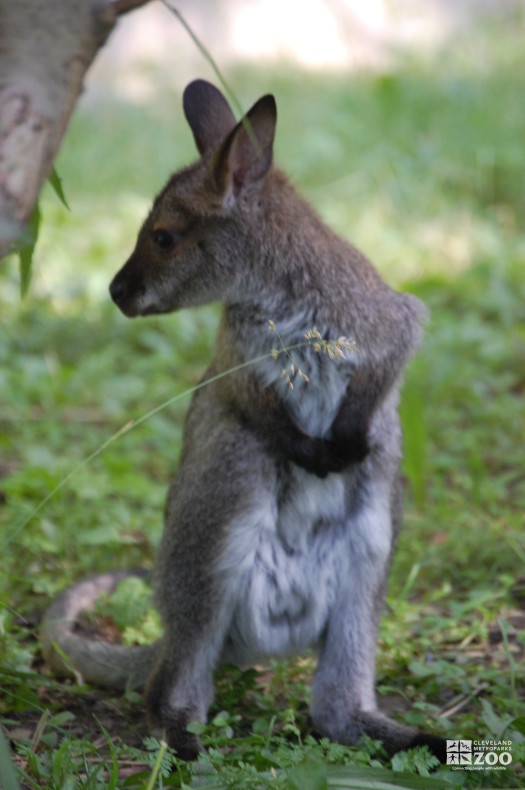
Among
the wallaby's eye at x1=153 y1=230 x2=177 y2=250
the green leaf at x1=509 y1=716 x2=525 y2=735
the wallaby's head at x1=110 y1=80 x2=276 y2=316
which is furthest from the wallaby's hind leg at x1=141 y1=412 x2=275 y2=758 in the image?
the green leaf at x1=509 y1=716 x2=525 y2=735

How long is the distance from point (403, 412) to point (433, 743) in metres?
1.67

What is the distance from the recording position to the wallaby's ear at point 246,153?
10.4ft

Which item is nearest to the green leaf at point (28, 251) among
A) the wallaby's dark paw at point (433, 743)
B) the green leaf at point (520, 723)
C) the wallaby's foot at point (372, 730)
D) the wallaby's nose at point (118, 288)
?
the wallaby's nose at point (118, 288)

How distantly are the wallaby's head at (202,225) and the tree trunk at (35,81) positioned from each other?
691mm

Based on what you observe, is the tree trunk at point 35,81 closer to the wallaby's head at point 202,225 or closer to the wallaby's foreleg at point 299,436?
the wallaby's head at point 202,225

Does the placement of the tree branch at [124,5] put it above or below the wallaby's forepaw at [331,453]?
above

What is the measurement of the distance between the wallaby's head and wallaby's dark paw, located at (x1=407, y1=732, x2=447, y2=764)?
1.37 metres

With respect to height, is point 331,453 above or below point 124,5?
below

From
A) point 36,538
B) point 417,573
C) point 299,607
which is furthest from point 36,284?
point 299,607

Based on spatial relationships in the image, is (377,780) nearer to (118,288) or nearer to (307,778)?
(307,778)

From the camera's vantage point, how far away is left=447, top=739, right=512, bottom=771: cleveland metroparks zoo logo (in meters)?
2.82

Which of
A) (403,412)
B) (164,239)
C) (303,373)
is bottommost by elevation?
(403,412)

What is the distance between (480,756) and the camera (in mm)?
2855

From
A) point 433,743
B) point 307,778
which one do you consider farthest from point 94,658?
point 307,778
